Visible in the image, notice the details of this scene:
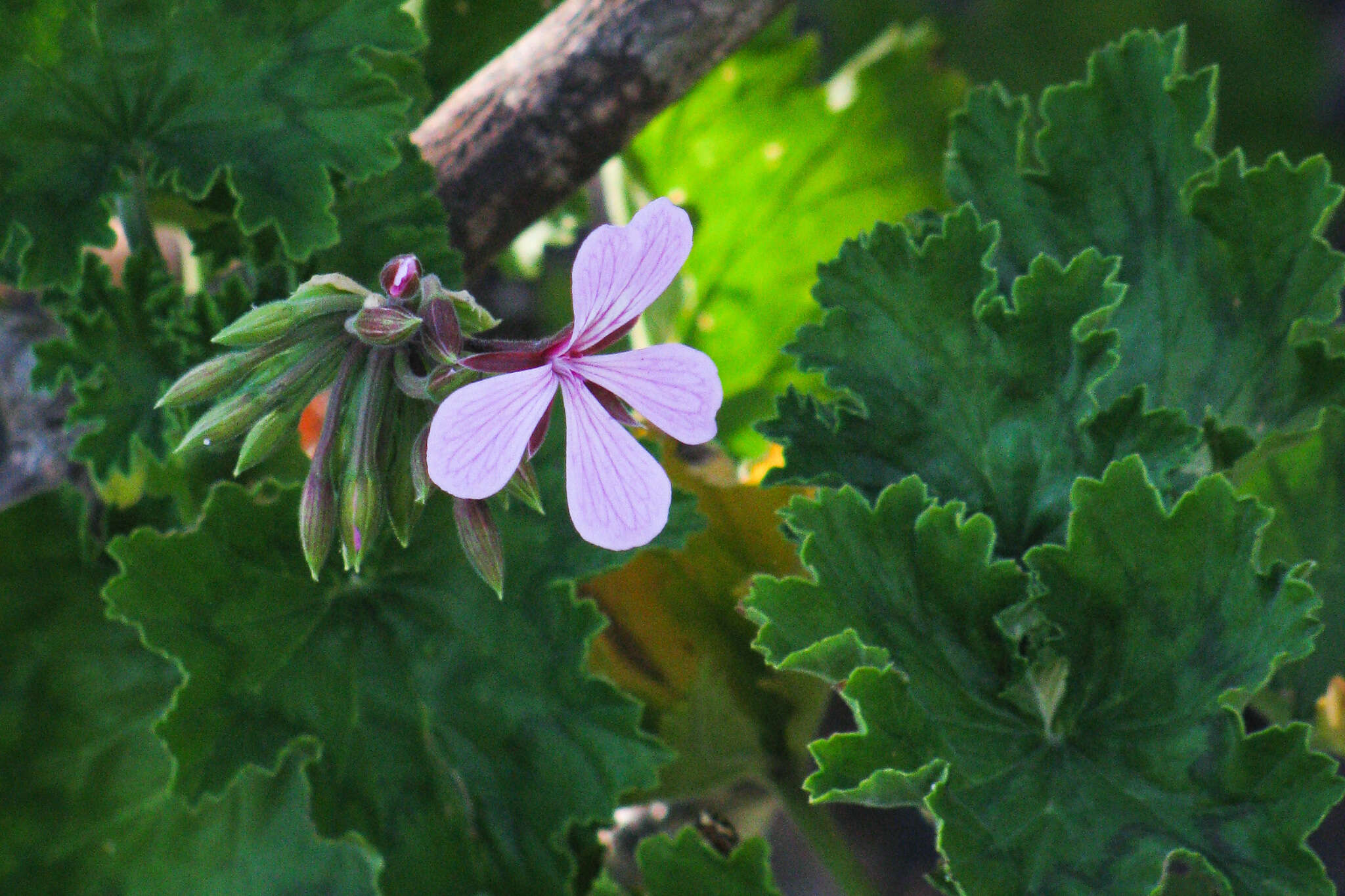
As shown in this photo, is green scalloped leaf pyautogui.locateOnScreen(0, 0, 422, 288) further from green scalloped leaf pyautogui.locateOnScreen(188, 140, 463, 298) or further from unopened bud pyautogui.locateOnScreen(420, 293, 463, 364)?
unopened bud pyautogui.locateOnScreen(420, 293, 463, 364)

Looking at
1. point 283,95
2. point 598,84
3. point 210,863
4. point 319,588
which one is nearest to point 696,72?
point 598,84

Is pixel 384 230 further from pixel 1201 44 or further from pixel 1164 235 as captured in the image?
pixel 1201 44

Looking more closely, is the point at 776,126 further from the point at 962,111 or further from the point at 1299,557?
the point at 1299,557

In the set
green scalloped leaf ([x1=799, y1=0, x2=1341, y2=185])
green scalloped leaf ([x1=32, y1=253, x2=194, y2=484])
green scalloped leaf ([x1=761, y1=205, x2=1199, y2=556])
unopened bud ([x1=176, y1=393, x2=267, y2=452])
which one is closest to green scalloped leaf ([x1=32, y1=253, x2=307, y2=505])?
green scalloped leaf ([x1=32, y1=253, x2=194, y2=484])

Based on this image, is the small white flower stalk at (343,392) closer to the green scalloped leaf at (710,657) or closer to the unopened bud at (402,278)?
the unopened bud at (402,278)

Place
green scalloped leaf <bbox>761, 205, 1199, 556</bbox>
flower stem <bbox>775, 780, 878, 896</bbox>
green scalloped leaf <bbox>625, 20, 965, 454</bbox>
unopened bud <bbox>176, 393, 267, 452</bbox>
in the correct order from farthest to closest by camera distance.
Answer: green scalloped leaf <bbox>625, 20, 965, 454</bbox> < flower stem <bbox>775, 780, 878, 896</bbox> < green scalloped leaf <bbox>761, 205, 1199, 556</bbox> < unopened bud <bbox>176, 393, 267, 452</bbox>

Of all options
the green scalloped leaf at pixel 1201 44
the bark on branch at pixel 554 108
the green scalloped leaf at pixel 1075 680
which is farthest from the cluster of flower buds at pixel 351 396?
the green scalloped leaf at pixel 1201 44
